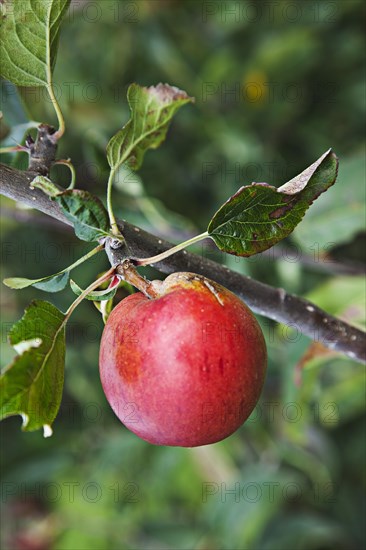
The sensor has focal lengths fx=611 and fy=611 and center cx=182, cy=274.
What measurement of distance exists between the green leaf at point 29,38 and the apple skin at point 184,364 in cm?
22

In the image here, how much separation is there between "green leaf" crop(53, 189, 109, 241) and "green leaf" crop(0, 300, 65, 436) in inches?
2.3

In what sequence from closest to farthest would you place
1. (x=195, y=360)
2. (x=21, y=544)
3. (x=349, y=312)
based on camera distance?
(x=195, y=360), (x=349, y=312), (x=21, y=544)

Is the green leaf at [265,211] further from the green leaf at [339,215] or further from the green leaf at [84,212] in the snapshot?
the green leaf at [339,215]

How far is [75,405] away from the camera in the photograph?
1570mm

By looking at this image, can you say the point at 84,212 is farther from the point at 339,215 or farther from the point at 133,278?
the point at 339,215

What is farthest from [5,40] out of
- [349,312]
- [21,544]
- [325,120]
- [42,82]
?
[21,544]

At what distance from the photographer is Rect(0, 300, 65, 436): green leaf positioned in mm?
380

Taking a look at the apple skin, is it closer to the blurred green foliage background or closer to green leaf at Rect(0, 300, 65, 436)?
green leaf at Rect(0, 300, 65, 436)

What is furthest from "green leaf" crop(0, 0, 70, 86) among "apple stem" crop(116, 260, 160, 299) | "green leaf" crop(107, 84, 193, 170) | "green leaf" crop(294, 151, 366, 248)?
"green leaf" crop(294, 151, 366, 248)

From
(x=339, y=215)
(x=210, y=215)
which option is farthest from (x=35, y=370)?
(x=210, y=215)

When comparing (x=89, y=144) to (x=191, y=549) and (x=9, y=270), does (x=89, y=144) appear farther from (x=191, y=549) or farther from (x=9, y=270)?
(x=191, y=549)

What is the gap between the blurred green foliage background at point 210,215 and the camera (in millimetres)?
1229

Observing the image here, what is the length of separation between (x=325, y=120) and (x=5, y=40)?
3.47 ft

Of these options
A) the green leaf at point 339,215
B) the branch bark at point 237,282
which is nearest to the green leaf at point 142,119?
the branch bark at point 237,282
